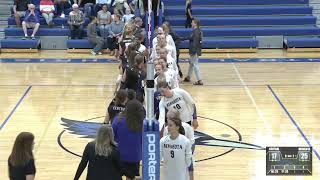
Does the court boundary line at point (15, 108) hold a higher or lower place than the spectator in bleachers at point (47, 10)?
lower

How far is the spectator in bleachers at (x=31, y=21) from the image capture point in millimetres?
21261

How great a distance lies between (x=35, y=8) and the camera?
22281 millimetres

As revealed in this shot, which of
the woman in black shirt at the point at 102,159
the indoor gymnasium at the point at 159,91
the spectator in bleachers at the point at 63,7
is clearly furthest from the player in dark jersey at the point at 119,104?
the spectator in bleachers at the point at 63,7

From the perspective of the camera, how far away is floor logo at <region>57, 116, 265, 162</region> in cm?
1059

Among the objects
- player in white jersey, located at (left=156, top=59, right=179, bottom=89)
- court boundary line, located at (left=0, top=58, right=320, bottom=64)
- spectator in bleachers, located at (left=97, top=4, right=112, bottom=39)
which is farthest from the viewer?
spectator in bleachers, located at (left=97, top=4, right=112, bottom=39)

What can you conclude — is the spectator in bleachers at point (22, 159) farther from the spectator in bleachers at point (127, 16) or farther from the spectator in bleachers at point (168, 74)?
the spectator in bleachers at point (127, 16)

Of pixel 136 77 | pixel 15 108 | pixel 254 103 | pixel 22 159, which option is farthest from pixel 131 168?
pixel 254 103

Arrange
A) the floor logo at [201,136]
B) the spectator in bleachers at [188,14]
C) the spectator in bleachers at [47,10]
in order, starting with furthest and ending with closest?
the spectator in bleachers at [47,10], the spectator in bleachers at [188,14], the floor logo at [201,136]

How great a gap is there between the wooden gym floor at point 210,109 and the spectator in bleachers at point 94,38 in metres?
1.90

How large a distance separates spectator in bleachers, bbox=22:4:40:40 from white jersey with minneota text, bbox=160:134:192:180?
1505 cm

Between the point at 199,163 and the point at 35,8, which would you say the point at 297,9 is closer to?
the point at 35,8

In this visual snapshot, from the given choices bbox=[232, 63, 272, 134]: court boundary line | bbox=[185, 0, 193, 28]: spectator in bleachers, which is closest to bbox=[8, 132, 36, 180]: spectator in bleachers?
bbox=[232, 63, 272, 134]: court boundary line

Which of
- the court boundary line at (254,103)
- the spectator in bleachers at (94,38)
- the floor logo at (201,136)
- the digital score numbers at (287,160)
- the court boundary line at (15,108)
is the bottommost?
the court boundary line at (254,103)

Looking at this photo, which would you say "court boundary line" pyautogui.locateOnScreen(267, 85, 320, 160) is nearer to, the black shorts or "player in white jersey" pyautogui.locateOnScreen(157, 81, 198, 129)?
"player in white jersey" pyautogui.locateOnScreen(157, 81, 198, 129)
